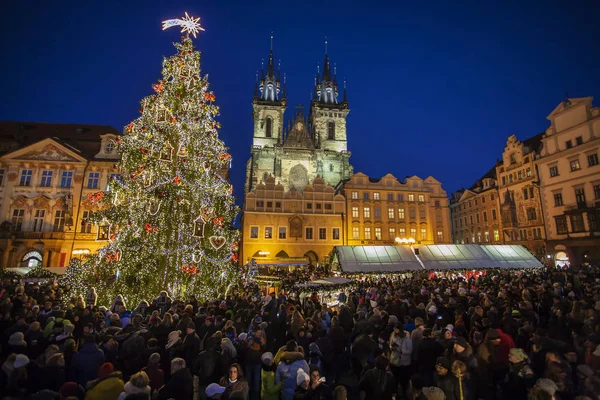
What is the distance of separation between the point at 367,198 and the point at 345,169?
1346 cm

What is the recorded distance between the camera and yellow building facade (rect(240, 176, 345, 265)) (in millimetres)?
40469

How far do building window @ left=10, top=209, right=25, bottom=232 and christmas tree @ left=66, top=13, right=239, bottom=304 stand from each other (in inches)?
907

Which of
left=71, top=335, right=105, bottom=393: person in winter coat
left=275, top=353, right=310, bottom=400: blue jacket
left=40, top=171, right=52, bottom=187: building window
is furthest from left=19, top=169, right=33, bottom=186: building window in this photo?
left=275, top=353, right=310, bottom=400: blue jacket

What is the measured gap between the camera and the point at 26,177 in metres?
32.9

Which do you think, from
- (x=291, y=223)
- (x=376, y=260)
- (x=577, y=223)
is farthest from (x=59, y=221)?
(x=577, y=223)

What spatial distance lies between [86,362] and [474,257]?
24.8 m

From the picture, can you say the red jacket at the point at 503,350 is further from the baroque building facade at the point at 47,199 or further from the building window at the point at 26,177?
the building window at the point at 26,177

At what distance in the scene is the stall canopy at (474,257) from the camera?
2336 centimetres

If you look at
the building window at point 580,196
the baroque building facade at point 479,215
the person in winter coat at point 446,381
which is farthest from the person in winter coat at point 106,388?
the baroque building facade at point 479,215

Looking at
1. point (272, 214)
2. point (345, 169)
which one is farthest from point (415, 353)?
point (345, 169)

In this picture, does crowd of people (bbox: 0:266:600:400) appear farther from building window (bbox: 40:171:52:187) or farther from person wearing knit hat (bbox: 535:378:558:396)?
building window (bbox: 40:171:52:187)

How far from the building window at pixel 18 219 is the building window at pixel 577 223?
5485 centimetres

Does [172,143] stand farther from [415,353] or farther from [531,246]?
[531,246]

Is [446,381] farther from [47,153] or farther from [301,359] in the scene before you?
[47,153]
